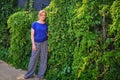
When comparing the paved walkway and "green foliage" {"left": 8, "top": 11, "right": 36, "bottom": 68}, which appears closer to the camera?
the paved walkway

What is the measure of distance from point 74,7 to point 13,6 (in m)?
3.72

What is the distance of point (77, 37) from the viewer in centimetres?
744

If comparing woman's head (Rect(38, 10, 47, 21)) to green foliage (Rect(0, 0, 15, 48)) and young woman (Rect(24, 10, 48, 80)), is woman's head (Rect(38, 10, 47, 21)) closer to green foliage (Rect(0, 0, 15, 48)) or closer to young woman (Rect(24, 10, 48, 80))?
young woman (Rect(24, 10, 48, 80))

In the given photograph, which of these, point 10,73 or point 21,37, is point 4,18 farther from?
point 10,73

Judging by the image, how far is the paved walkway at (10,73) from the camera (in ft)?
27.5

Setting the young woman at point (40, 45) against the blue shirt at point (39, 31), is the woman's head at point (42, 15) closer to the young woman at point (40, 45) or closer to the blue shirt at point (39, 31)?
the young woman at point (40, 45)

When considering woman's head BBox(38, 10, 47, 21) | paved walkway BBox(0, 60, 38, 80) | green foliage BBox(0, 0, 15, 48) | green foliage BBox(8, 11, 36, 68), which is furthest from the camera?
green foliage BBox(0, 0, 15, 48)

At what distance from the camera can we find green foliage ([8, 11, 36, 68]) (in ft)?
30.2

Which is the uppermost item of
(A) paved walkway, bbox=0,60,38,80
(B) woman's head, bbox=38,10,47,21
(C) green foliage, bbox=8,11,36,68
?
(B) woman's head, bbox=38,10,47,21

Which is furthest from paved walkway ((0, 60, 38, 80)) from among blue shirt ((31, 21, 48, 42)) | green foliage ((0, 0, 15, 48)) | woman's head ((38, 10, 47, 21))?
woman's head ((38, 10, 47, 21))

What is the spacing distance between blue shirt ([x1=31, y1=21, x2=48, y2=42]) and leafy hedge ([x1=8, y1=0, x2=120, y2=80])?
0.18 meters

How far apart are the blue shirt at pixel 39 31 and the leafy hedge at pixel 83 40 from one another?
0.59 ft

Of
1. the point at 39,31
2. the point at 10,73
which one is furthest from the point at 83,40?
the point at 10,73

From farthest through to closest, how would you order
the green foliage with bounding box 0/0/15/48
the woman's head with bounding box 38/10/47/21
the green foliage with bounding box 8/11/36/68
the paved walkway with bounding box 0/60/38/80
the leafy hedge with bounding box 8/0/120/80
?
1. the green foliage with bounding box 0/0/15/48
2. the green foliage with bounding box 8/11/36/68
3. the paved walkway with bounding box 0/60/38/80
4. the woman's head with bounding box 38/10/47/21
5. the leafy hedge with bounding box 8/0/120/80
